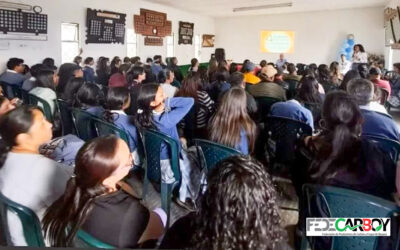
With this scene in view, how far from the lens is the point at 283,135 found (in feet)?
7.66

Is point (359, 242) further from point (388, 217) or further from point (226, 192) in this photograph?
point (226, 192)

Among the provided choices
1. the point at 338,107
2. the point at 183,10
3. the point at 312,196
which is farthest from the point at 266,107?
the point at 183,10

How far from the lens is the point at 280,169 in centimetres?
255

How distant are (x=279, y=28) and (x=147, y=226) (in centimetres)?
1046

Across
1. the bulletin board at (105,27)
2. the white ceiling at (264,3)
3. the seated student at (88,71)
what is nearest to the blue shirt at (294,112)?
the seated student at (88,71)

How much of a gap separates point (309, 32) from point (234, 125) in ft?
30.3

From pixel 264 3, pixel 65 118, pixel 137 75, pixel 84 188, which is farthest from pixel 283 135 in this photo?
pixel 264 3

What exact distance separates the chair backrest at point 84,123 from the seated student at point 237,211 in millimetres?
1485

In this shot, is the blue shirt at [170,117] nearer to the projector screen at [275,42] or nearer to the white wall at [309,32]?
the white wall at [309,32]

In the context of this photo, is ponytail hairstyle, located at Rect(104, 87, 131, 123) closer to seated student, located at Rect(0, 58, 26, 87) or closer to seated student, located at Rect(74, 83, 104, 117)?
seated student, located at Rect(74, 83, 104, 117)

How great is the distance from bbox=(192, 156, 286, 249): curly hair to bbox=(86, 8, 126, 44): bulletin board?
5675 millimetres

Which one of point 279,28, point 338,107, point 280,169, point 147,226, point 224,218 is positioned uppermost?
point 279,28

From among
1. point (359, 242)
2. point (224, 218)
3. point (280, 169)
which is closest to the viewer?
point (224, 218)

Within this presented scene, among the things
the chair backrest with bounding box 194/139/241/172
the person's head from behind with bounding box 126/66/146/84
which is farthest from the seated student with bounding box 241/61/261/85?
the chair backrest with bounding box 194/139/241/172
